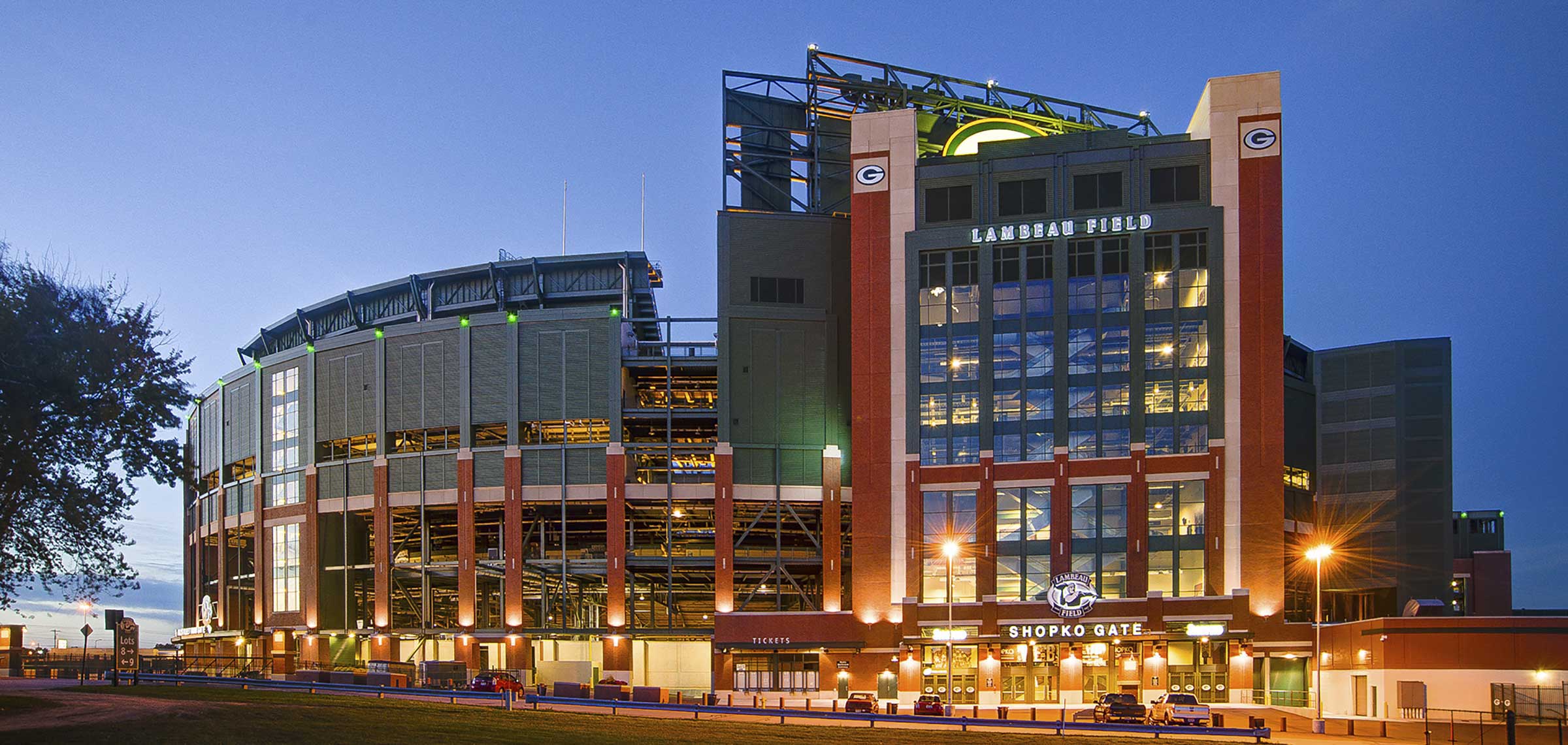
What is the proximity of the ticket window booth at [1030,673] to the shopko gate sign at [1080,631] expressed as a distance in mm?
2445

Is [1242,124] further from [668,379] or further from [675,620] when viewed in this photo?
[675,620]

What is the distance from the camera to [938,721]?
5962cm

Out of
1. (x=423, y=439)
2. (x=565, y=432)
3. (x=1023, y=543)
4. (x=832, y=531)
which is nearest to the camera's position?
(x=1023, y=543)

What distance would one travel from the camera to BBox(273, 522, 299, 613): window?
4577 inches

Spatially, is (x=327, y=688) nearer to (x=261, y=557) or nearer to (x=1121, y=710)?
(x=1121, y=710)

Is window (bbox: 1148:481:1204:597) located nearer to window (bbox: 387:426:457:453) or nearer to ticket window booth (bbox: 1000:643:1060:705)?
ticket window booth (bbox: 1000:643:1060:705)

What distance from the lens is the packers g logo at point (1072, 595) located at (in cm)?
9175

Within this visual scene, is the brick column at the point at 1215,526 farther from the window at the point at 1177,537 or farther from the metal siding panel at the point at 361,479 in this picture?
the metal siding panel at the point at 361,479

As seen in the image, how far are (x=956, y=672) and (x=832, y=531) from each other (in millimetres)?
14658

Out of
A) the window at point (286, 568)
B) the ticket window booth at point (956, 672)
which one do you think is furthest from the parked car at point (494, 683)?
the window at point (286, 568)

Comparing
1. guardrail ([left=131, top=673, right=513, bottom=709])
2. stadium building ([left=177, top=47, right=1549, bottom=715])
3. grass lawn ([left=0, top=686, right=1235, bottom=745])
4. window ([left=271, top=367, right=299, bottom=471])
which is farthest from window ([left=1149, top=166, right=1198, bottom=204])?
window ([left=271, top=367, right=299, bottom=471])

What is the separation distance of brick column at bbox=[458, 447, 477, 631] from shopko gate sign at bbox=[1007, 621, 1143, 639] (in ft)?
140

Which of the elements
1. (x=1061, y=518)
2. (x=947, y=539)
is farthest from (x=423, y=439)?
(x=1061, y=518)

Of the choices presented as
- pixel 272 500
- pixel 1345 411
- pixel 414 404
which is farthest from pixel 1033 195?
pixel 272 500
